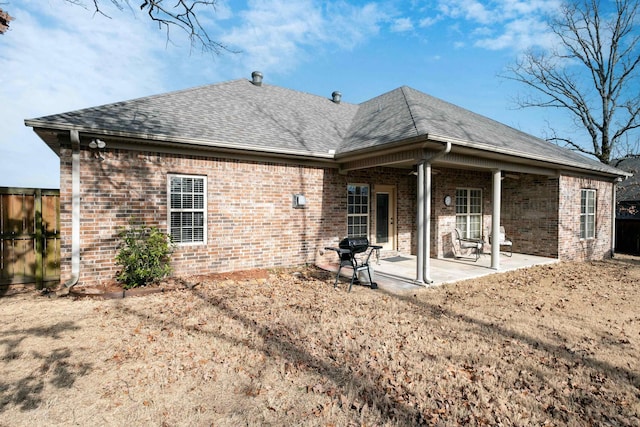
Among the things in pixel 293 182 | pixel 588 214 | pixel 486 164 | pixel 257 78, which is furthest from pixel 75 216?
pixel 588 214

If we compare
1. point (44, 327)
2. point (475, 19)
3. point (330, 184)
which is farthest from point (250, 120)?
point (475, 19)

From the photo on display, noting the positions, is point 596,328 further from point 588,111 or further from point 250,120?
point 588,111

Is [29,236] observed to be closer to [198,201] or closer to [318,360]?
[198,201]

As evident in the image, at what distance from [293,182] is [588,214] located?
1073 centimetres

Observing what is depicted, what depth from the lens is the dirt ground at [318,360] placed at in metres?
2.77

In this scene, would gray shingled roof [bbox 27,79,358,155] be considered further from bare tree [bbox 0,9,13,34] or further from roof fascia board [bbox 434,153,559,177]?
roof fascia board [bbox 434,153,559,177]

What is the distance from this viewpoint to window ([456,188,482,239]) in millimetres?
11156

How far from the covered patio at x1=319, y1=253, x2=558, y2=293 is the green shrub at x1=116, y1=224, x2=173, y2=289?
3.93 m

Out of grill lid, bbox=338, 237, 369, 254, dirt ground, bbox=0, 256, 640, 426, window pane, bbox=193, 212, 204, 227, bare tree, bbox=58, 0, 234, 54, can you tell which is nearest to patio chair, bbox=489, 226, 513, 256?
dirt ground, bbox=0, 256, 640, 426

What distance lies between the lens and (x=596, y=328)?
4.73 meters

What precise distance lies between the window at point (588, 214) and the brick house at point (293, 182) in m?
0.04

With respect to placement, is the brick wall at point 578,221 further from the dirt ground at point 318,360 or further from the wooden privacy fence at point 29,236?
the wooden privacy fence at point 29,236

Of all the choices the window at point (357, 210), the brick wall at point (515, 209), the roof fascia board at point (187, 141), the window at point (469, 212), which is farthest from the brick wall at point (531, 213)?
the roof fascia board at point (187, 141)

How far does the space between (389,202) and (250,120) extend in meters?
4.95
